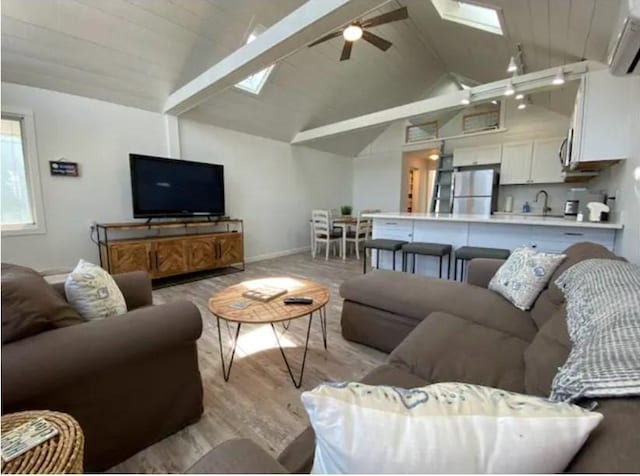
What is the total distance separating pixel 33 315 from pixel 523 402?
62.2 inches

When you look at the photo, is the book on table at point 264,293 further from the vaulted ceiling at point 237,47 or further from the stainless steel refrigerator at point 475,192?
the stainless steel refrigerator at point 475,192

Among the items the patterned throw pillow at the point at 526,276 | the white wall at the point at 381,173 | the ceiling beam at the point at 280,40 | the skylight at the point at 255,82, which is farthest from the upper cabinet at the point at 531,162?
the ceiling beam at the point at 280,40

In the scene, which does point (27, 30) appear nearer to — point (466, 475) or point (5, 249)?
point (5, 249)

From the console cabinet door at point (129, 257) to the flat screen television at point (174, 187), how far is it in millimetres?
470

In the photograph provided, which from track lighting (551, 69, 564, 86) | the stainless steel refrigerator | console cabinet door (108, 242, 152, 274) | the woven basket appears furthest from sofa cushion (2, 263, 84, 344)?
the stainless steel refrigerator

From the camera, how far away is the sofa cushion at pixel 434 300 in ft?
5.73

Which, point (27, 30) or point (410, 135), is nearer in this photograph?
point (27, 30)

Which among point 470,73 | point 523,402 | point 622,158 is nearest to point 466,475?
point 523,402

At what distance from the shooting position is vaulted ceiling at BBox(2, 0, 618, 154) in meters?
2.74

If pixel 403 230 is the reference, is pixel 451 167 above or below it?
above

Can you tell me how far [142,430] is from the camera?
1351mm

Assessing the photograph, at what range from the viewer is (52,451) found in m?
0.76

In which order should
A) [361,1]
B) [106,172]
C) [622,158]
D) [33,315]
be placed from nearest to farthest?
[33,315]
[361,1]
[622,158]
[106,172]

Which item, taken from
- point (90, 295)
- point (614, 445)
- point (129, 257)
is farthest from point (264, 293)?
point (129, 257)
